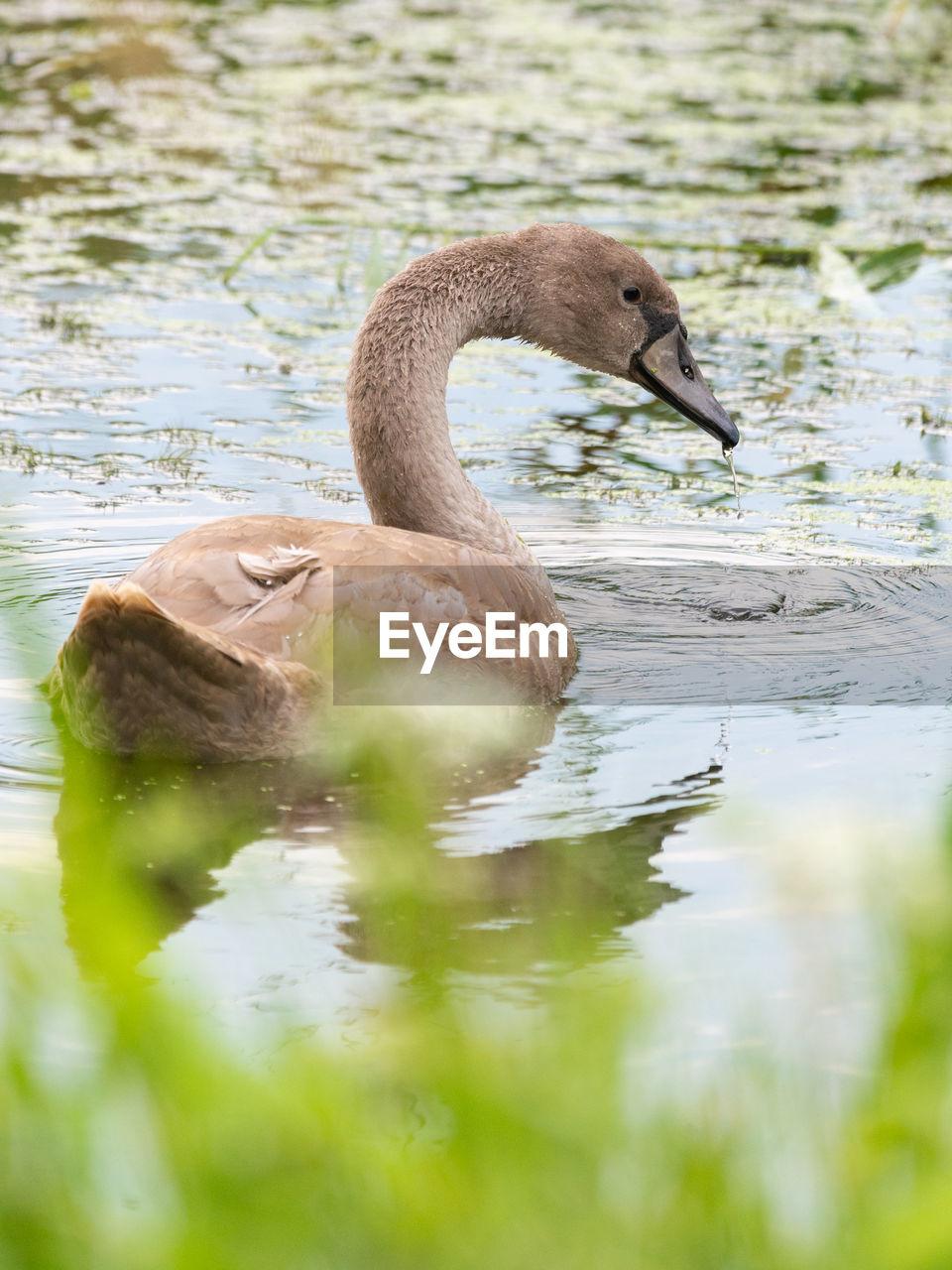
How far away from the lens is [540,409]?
8.03m

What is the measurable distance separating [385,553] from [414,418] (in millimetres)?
881

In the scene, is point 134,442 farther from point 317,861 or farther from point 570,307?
point 317,861

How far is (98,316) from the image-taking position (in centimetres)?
884

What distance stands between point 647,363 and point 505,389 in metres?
2.52

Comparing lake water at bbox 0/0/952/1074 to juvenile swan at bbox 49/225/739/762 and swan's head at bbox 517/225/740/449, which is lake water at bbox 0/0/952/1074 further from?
swan's head at bbox 517/225/740/449

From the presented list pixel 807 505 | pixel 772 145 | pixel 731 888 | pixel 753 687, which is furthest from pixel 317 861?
pixel 772 145

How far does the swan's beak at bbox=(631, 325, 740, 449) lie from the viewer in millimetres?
5785
